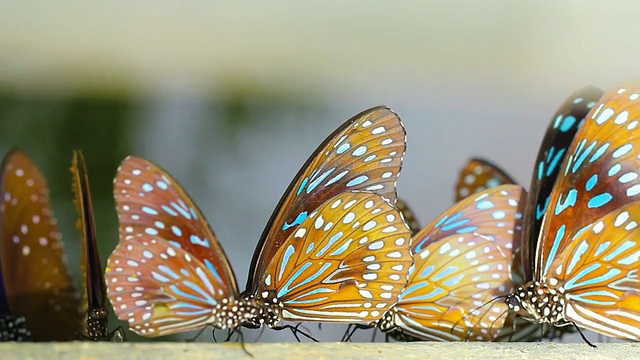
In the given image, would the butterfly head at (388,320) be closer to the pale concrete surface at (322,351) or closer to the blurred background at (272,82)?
the pale concrete surface at (322,351)

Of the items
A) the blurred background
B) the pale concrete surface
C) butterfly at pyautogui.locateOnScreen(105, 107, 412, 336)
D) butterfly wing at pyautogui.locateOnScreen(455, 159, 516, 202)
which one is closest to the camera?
the pale concrete surface

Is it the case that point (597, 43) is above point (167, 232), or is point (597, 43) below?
above

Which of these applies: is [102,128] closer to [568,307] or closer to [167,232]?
[167,232]

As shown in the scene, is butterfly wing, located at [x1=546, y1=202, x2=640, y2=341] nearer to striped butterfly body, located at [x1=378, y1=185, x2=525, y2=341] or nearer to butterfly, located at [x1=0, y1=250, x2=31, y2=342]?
Answer: striped butterfly body, located at [x1=378, y1=185, x2=525, y2=341]

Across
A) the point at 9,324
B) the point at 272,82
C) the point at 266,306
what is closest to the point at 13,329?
the point at 9,324

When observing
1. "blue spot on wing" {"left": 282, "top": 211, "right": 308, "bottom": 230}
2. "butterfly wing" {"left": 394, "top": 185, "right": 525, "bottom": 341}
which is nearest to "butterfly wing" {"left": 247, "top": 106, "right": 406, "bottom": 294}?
"blue spot on wing" {"left": 282, "top": 211, "right": 308, "bottom": 230}

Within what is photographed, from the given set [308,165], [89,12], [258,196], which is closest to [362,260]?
[308,165]
